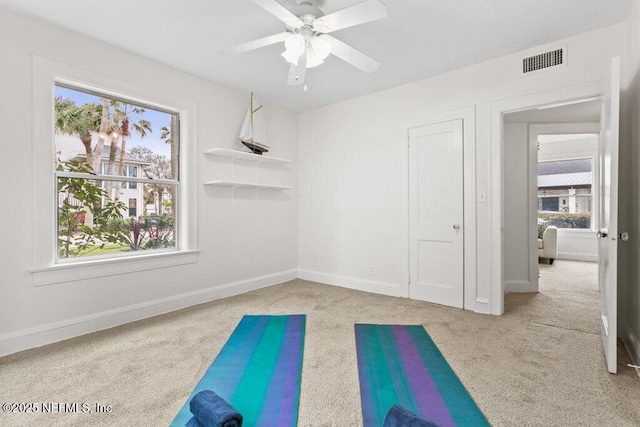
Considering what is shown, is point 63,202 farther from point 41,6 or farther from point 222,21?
point 222,21

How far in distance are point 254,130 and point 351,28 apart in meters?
1.87

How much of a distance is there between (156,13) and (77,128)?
4.16ft

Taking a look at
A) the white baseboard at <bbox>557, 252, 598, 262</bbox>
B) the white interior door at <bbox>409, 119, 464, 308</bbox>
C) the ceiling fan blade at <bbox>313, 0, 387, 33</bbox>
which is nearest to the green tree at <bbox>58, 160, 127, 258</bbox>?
the ceiling fan blade at <bbox>313, 0, 387, 33</bbox>

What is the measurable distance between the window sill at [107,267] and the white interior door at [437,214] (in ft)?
8.57

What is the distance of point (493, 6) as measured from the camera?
95.1 inches

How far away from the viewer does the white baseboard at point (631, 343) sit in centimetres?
223

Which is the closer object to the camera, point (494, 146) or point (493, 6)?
point (493, 6)

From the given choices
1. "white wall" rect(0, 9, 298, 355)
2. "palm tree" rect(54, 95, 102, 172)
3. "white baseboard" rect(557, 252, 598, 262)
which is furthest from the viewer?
"white baseboard" rect(557, 252, 598, 262)

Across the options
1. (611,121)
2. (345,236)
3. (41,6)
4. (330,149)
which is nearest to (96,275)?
(41,6)

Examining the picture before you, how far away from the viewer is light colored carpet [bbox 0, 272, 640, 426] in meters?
1.72

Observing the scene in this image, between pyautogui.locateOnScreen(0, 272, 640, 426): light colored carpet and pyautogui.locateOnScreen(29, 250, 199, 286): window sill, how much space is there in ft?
1.69

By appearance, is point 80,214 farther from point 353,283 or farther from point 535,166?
point 535,166

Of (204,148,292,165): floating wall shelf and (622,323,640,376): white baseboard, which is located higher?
(204,148,292,165): floating wall shelf

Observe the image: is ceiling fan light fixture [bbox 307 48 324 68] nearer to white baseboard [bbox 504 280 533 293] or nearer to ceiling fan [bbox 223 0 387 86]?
ceiling fan [bbox 223 0 387 86]
